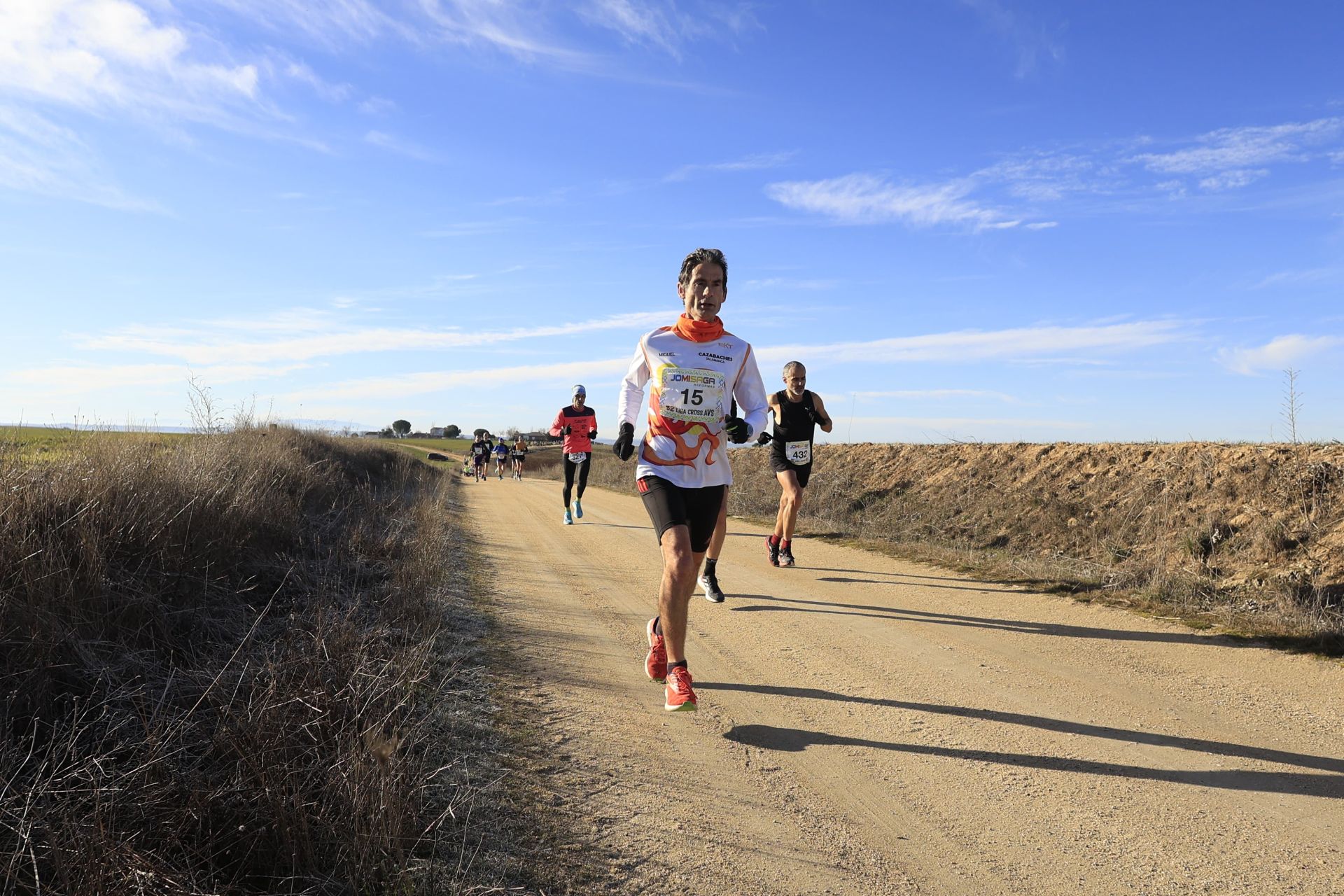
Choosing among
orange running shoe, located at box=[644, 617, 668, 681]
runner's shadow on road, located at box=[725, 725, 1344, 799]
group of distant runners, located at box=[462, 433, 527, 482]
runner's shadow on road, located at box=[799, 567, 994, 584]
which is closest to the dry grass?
orange running shoe, located at box=[644, 617, 668, 681]

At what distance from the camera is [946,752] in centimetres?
378

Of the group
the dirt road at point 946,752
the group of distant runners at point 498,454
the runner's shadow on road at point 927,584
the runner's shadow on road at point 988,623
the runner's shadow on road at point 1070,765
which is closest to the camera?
the dirt road at point 946,752

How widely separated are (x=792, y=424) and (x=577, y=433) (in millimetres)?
5430

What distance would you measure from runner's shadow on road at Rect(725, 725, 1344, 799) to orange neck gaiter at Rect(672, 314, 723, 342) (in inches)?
85.1

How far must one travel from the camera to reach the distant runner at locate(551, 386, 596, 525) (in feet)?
43.8

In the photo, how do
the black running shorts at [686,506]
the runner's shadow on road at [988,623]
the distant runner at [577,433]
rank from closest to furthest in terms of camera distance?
the black running shorts at [686,506], the runner's shadow on road at [988,623], the distant runner at [577,433]

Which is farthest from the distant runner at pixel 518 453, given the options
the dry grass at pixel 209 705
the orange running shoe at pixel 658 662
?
the orange running shoe at pixel 658 662

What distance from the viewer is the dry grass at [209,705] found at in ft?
8.07

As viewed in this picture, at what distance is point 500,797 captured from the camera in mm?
3207

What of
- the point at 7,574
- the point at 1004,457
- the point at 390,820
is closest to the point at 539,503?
the point at 1004,457

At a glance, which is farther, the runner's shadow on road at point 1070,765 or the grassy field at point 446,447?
the grassy field at point 446,447

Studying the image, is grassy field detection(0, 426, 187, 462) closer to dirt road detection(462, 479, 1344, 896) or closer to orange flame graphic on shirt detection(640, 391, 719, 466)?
dirt road detection(462, 479, 1344, 896)

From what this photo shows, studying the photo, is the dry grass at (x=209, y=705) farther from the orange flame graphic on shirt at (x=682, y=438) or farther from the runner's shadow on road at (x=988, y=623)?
the runner's shadow on road at (x=988, y=623)

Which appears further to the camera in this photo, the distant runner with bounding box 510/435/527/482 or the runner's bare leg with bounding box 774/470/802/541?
the distant runner with bounding box 510/435/527/482
